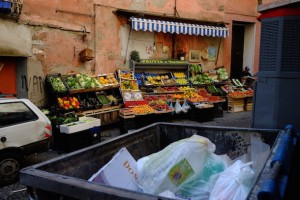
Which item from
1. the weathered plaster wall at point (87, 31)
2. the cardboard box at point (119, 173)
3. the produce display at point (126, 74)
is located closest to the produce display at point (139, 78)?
the produce display at point (126, 74)

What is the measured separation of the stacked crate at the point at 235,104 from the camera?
43.5ft

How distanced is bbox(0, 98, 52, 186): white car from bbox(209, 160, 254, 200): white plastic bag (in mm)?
4804

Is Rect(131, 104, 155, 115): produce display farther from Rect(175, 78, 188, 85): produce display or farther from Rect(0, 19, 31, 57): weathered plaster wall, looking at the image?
Rect(0, 19, 31, 57): weathered plaster wall

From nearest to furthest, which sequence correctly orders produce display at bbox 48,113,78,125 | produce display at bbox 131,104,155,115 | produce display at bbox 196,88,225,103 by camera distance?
produce display at bbox 48,113,78,125 < produce display at bbox 131,104,155,115 < produce display at bbox 196,88,225,103

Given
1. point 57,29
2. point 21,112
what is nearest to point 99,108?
point 57,29

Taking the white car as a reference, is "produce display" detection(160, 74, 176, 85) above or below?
above

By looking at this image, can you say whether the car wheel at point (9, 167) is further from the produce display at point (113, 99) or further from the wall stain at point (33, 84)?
the produce display at point (113, 99)

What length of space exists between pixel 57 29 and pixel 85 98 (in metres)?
2.48

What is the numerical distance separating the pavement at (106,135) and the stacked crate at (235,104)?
0.28 metres

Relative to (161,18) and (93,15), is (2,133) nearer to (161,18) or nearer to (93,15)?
(93,15)

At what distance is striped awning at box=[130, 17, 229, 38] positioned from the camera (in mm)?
11332

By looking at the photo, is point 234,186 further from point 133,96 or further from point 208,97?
point 208,97

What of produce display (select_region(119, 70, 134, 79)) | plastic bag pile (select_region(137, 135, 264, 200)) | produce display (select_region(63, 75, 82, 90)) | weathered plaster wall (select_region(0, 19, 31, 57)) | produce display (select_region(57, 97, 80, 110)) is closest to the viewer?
plastic bag pile (select_region(137, 135, 264, 200))

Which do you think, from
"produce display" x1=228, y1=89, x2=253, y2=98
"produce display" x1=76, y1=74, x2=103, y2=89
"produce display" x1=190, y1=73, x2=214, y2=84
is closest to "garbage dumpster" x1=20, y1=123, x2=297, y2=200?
"produce display" x1=76, y1=74, x2=103, y2=89
